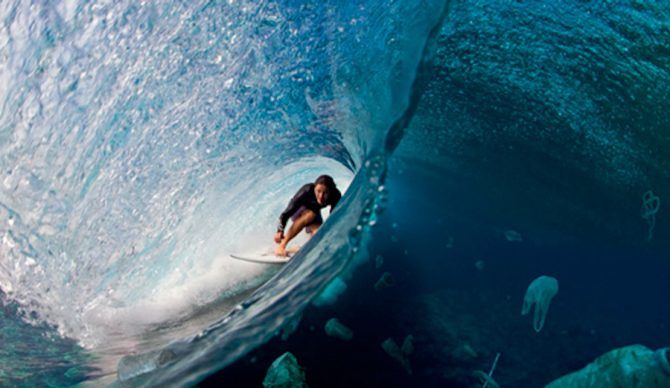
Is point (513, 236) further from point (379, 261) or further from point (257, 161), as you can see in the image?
point (257, 161)

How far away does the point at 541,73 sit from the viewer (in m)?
5.86

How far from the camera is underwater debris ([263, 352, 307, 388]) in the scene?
3.82 metres

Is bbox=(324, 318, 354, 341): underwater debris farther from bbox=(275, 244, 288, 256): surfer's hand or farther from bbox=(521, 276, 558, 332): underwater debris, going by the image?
bbox=(521, 276, 558, 332): underwater debris

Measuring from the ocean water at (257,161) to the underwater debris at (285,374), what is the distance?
10 cm

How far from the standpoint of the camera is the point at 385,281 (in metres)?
7.58

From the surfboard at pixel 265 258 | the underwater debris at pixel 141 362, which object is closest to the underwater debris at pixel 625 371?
the surfboard at pixel 265 258

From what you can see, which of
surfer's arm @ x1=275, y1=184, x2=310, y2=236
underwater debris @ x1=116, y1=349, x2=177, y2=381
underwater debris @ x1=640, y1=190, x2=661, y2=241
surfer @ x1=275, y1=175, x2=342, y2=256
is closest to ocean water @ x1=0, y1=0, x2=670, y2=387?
underwater debris @ x1=116, y1=349, x2=177, y2=381

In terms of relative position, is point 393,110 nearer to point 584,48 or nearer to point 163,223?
point 163,223

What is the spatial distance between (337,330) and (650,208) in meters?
13.8

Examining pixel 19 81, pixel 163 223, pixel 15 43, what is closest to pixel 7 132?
pixel 19 81

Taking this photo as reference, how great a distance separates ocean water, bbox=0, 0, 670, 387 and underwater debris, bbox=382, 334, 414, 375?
6cm

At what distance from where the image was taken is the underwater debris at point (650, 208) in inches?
454

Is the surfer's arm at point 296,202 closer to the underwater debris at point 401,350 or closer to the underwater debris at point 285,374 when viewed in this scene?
the underwater debris at point 285,374

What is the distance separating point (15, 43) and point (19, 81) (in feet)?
0.71
